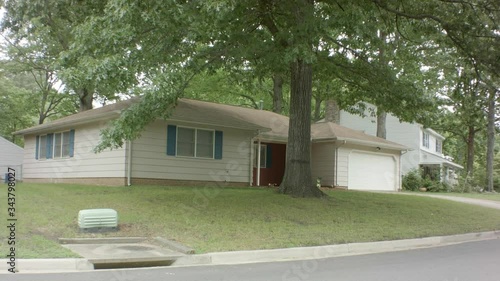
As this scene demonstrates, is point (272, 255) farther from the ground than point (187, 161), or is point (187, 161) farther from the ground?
point (187, 161)

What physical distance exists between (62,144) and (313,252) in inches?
600

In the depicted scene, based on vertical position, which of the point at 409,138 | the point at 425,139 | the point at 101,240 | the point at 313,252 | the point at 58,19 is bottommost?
the point at 313,252

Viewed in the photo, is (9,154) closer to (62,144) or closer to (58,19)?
(62,144)

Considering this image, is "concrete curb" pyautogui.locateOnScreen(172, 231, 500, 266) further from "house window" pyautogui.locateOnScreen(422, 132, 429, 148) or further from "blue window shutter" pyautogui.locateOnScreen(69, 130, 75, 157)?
"house window" pyautogui.locateOnScreen(422, 132, 429, 148)

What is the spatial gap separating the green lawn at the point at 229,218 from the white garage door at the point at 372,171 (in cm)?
759

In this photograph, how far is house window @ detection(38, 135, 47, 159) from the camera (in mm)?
22422

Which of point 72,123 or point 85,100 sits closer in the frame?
point 72,123

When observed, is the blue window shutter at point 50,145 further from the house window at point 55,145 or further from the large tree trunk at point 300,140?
the large tree trunk at point 300,140

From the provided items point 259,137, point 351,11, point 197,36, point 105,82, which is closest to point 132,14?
point 105,82

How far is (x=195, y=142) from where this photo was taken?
62.2 feet

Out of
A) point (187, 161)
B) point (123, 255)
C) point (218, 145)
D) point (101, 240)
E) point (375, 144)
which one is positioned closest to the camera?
point (123, 255)

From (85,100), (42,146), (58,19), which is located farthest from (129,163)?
(85,100)

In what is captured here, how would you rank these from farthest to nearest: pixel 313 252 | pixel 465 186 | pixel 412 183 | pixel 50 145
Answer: pixel 465 186
pixel 412 183
pixel 50 145
pixel 313 252

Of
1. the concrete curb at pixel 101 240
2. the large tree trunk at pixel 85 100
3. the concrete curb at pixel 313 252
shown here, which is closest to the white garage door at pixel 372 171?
the concrete curb at pixel 313 252
